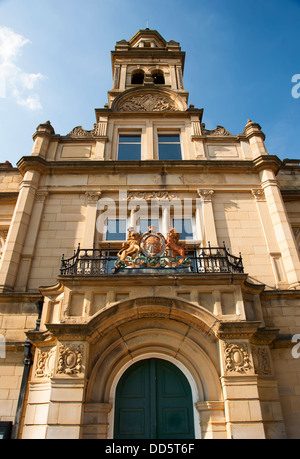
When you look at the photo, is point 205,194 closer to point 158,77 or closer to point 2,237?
point 2,237

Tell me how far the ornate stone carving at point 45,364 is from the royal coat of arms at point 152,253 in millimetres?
2785

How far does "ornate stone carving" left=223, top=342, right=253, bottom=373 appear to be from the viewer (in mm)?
7168

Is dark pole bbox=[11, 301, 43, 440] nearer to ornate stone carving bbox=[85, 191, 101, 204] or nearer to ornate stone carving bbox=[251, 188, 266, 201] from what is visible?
ornate stone carving bbox=[85, 191, 101, 204]

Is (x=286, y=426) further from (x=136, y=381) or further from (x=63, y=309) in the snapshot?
(x=63, y=309)

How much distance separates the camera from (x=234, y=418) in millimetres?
6676

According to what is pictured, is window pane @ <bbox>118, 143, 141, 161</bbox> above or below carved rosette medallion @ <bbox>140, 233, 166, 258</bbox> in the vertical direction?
above

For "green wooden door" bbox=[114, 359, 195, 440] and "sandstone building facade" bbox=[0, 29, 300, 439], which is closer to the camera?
"sandstone building facade" bbox=[0, 29, 300, 439]

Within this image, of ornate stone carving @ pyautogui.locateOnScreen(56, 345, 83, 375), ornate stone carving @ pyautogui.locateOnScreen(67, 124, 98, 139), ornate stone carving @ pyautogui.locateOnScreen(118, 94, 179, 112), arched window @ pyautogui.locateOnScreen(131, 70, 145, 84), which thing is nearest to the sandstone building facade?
→ ornate stone carving @ pyautogui.locateOnScreen(56, 345, 83, 375)

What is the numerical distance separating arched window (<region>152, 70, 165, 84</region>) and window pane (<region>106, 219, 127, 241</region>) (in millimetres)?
11076

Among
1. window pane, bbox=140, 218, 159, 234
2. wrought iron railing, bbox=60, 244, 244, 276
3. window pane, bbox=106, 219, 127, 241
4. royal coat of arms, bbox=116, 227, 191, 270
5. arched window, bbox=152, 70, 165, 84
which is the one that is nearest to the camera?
wrought iron railing, bbox=60, 244, 244, 276

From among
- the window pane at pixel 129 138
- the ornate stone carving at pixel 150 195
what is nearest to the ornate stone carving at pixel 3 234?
the ornate stone carving at pixel 150 195

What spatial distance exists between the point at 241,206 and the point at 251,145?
11.4 feet

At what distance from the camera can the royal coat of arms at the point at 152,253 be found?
863 centimetres

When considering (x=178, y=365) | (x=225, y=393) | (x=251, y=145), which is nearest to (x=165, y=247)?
(x=178, y=365)
